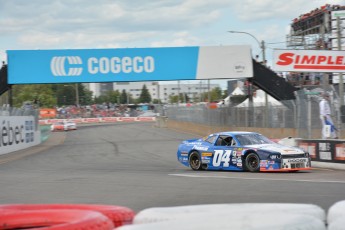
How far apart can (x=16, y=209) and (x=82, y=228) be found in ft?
4.78

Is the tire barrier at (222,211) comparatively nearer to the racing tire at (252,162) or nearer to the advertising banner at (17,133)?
the racing tire at (252,162)

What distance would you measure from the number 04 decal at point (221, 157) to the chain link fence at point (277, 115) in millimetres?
4581

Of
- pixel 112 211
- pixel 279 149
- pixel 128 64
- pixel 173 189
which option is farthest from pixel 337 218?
pixel 128 64

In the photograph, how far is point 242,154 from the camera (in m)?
15.8

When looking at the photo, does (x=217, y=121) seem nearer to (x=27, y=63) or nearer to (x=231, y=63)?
(x=231, y=63)

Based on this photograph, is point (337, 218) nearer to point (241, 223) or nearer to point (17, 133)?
point (241, 223)

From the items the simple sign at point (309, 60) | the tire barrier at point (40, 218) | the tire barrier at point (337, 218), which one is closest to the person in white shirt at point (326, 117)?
the simple sign at point (309, 60)

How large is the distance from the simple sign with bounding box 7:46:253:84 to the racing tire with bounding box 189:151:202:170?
1228 cm

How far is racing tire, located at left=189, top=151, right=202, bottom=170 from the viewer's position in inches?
677

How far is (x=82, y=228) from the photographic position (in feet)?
15.1

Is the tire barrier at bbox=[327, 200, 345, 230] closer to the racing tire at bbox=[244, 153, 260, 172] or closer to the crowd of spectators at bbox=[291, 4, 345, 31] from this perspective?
the racing tire at bbox=[244, 153, 260, 172]

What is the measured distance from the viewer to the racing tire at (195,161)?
17.2 metres

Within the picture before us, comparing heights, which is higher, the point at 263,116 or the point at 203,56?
the point at 203,56

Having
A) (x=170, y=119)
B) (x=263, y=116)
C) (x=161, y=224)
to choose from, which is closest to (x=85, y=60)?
(x=263, y=116)
